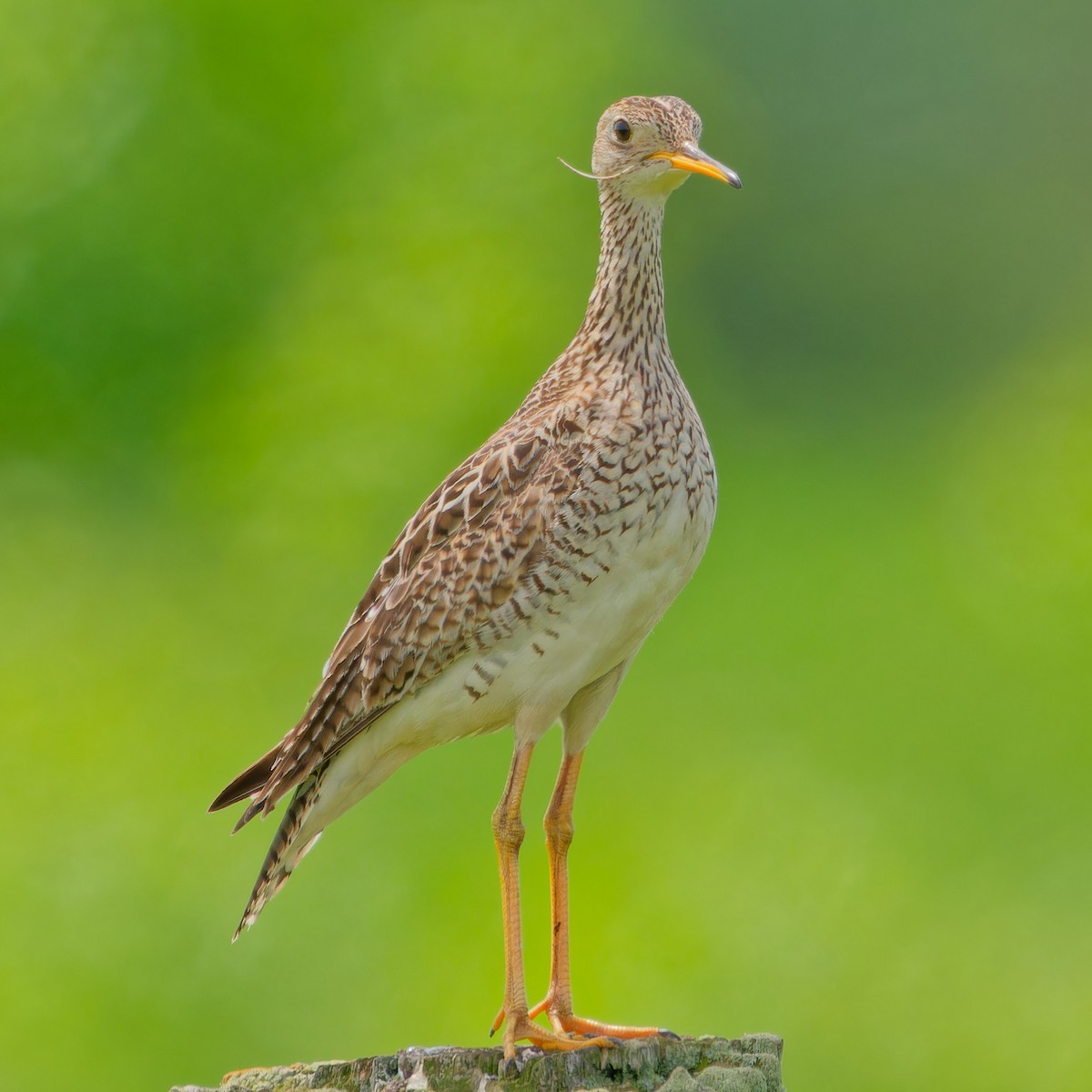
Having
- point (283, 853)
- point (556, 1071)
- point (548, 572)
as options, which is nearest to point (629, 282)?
point (548, 572)

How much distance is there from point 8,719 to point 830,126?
1578 cm

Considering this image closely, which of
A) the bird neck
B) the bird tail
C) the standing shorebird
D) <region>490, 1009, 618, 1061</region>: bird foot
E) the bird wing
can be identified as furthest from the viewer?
the bird tail

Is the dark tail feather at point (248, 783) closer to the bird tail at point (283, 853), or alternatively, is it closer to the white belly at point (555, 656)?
the bird tail at point (283, 853)

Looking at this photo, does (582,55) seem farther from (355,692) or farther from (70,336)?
(355,692)

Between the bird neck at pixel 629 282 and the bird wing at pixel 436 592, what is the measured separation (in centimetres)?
59

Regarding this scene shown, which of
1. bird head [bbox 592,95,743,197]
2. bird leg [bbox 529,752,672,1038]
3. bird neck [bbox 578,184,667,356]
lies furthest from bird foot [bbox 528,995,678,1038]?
bird head [bbox 592,95,743,197]

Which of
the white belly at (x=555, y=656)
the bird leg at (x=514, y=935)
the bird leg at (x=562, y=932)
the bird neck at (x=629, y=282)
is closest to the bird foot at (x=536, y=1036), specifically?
the bird leg at (x=514, y=935)

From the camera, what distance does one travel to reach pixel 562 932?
909 centimetres

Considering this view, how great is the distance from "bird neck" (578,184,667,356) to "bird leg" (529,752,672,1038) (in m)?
1.95

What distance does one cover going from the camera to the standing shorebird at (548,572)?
8375 millimetres

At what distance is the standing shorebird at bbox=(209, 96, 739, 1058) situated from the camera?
838cm

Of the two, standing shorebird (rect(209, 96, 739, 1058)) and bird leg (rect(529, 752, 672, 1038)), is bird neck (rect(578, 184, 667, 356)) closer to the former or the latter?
standing shorebird (rect(209, 96, 739, 1058))

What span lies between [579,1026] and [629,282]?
3.30 metres

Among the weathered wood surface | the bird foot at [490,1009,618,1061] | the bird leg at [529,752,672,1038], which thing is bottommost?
the weathered wood surface
